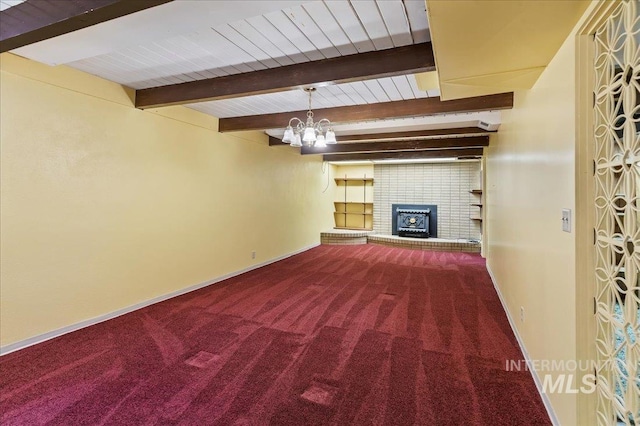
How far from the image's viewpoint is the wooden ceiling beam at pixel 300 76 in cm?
212

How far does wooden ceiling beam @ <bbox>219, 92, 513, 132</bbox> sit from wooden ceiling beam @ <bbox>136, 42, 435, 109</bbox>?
120cm

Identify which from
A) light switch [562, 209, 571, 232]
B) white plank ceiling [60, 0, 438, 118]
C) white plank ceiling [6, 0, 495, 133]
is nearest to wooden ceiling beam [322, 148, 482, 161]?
white plank ceiling [60, 0, 438, 118]

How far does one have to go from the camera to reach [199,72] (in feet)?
8.87

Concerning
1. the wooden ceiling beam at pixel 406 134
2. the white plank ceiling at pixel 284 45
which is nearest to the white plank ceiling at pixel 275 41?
the white plank ceiling at pixel 284 45

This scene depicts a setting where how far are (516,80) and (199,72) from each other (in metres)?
2.62

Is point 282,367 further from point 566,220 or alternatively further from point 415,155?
point 415,155

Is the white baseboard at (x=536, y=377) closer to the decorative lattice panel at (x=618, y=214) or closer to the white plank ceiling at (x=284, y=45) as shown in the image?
the decorative lattice panel at (x=618, y=214)

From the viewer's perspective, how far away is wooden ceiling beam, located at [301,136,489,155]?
529 centimetres

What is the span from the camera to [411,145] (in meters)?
5.62

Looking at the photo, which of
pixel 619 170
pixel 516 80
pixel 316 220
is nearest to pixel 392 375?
pixel 619 170

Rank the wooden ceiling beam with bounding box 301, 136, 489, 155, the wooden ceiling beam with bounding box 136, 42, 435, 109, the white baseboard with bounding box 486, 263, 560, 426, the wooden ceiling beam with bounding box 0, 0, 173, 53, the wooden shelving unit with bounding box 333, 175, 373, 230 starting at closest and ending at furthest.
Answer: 1. the wooden ceiling beam with bounding box 0, 0, 173, 53
2. the white baseboard with bounding box 486, 263, 560, 426
3. the wooden ceiling beam with bounding box 136, 42, 435, 109
4. the wooden ceiling beam with bounding box 301, 136, 489, 155
5. the wooden shelving unit with bounding box 333, 175, 373, 230

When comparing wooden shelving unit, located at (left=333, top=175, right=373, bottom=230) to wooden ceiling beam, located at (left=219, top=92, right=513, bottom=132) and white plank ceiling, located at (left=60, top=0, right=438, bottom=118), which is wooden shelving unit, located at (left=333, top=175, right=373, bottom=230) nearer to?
wooden ceiling beam, located at (left=219, top=92, right=513, bottom=132)

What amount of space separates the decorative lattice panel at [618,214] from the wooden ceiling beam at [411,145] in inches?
171

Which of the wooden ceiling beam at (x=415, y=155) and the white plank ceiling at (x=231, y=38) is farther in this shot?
the wooden ceiling beam at (x=415, y=155)
